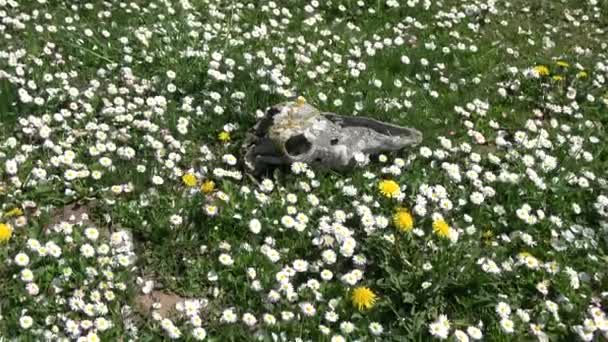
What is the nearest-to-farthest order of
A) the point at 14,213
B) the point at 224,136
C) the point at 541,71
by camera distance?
the point at 14,213
the point at 224,136
the point at 541,71

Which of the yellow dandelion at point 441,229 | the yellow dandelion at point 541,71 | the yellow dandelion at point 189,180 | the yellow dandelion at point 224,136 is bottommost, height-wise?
the yellow dandelion at point 541,71

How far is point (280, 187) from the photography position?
19.7 ft

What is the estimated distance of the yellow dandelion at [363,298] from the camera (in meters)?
4.96

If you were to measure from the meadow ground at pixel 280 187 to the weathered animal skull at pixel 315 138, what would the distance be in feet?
0.50

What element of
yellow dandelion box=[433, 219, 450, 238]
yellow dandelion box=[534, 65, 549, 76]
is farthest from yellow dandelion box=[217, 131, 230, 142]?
yellow dandelion box=[534, 65, 549, 76]

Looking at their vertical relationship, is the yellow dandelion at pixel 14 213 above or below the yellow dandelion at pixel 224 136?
above

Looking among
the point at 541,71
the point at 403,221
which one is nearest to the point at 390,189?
the point at 403,221

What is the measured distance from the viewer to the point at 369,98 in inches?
289

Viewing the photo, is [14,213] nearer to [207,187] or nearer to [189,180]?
[189,180]

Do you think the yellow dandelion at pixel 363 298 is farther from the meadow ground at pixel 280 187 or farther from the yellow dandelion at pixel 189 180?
the yellow dandelion at pixel 189 180

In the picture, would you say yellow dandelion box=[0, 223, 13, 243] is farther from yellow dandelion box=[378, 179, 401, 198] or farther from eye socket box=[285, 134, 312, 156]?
yellow dandelion box=[378, 179, 401, 198]

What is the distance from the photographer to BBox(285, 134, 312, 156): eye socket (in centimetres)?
611

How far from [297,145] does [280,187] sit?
0.41 meters

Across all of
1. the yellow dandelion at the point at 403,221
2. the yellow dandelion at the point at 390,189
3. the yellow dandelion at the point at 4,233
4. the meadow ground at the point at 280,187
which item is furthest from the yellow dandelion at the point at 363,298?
the yellow dandelion at the point at 4,233
